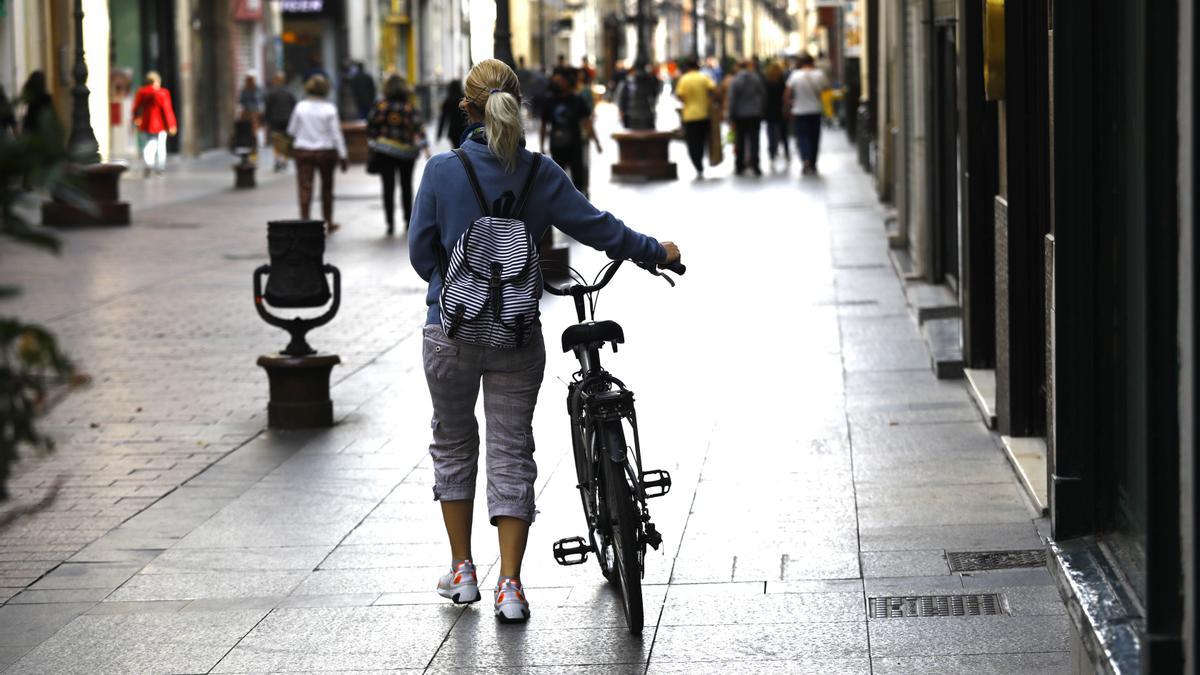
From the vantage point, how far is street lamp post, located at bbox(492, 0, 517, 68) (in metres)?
16.6

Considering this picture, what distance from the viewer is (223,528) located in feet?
24.4

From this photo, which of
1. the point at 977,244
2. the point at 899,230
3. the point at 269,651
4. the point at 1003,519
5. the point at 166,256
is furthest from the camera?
the point at 166,256

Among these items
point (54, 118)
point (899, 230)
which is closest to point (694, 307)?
point (899, 230)

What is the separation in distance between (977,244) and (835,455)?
1918 millimetres

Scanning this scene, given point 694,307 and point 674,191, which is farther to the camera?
point 674,191

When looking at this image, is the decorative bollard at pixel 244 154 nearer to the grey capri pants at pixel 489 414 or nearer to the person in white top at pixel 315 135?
the person in white top at pixel 315 135

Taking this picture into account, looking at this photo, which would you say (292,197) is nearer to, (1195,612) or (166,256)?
(166,256)

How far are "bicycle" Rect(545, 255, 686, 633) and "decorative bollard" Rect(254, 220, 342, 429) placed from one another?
3.79m

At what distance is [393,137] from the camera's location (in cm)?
2061

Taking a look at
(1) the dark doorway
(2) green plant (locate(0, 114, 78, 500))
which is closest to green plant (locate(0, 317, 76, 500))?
(2) green plant (locate(0, 114, 78, 500))

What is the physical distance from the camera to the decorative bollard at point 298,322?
9.66 meters

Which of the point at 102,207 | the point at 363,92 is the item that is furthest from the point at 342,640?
the point at 363,92

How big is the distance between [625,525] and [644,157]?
78.1ft

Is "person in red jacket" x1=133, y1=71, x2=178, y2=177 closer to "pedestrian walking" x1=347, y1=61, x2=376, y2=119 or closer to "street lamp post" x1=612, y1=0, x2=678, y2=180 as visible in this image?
"street lamp post" x1=612, y1=0, x2=678, y2=180
